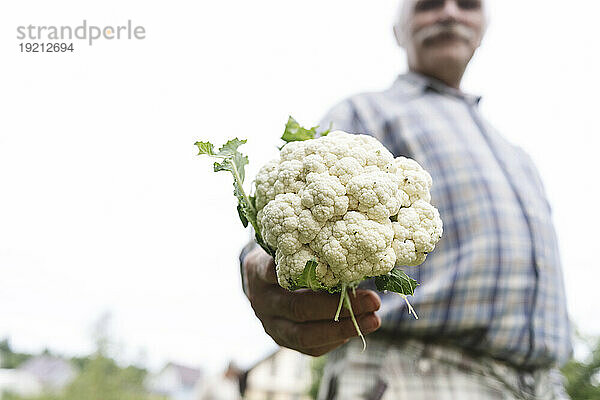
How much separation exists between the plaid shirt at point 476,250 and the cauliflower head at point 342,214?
59 cm

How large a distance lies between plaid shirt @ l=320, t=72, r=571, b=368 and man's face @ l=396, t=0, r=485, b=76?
0.30 m

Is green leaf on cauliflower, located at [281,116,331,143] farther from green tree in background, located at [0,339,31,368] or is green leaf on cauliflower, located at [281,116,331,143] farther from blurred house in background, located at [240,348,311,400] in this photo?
green tree in background, located at [0,339,31,368]

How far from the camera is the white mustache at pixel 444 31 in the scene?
6.40 feet

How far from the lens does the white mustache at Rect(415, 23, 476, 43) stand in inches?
76.8

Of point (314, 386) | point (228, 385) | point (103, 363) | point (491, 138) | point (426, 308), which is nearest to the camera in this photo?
point (426, 308)

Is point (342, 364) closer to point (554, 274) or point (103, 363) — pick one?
point (554, 274)

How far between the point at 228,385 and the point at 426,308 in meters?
14.1

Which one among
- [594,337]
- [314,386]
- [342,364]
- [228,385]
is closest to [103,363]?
[228,385]

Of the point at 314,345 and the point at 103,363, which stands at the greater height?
the point at 314,345

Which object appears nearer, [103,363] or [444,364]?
[444,364]

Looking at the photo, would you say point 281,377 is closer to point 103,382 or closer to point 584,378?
point 103,382

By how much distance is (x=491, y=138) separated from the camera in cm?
179

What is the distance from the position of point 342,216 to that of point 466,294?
75 centimetres

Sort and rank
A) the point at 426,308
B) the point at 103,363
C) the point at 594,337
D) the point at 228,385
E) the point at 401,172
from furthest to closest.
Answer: the point at 228,385, the point at 103,363, the point at 594,337, the point at 426,308, the point at 401,172
